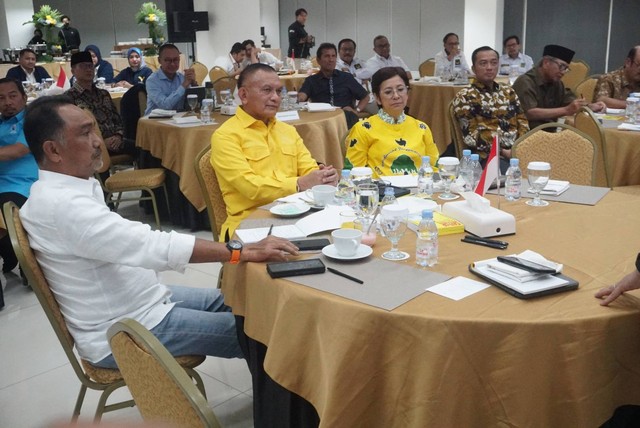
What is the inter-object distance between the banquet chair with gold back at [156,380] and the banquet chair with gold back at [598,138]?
135 inches

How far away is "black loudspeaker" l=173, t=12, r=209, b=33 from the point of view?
9578mm

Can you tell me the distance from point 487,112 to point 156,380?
13.4ft

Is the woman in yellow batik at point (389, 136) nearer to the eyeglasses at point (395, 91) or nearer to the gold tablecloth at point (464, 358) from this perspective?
the eyeglasses at point (395, 91)

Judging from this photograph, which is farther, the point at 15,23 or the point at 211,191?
the point at 15,23

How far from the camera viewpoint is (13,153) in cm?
402

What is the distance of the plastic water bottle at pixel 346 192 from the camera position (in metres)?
2.68

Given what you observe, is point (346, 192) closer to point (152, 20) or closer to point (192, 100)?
point (192, 100)

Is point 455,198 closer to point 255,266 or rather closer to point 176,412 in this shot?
point 255,266

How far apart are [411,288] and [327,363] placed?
0.33 meters

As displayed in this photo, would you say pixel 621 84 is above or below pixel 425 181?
above

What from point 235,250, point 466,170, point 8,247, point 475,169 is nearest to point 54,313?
point 235,250

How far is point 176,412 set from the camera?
1114mm

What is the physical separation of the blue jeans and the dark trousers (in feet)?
7.13

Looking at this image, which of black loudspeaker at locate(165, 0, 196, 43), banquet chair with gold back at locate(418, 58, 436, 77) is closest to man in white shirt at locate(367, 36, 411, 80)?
banquet chair with gold back at locate(418, 58, 436, 77)
